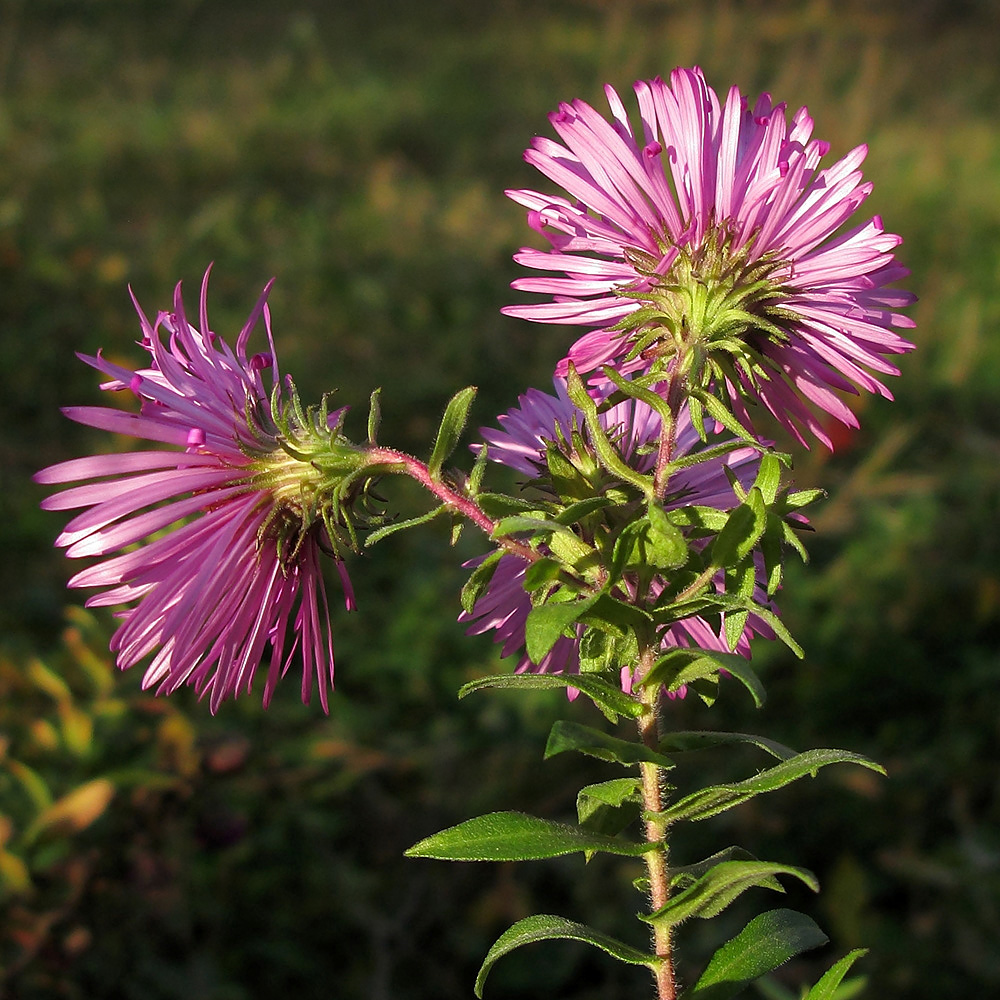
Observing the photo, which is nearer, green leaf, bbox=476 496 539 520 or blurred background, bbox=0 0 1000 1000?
green leaf, bbox=476 496 539 520

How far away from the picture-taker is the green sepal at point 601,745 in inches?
18.5

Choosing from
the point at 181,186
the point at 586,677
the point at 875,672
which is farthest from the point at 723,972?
the point at 181,186

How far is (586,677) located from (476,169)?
4017 mm

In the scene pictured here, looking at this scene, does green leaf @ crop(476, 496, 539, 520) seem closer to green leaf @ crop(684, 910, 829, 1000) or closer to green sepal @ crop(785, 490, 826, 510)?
green sepal @ crop(785, 490, 826, 510)

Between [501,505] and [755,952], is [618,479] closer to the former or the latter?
[501,505]

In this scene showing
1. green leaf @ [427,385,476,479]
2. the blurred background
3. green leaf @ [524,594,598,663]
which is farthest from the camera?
the blurred background

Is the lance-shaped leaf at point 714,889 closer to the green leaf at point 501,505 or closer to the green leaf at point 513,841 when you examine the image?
the green leaf at point 513,841

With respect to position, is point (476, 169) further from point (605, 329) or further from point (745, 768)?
point (605, 329)

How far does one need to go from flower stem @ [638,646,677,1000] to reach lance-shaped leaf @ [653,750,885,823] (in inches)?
0.4

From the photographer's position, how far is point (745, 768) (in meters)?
1.81

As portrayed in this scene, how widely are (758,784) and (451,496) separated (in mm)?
199

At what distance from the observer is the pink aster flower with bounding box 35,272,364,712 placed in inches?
22.2

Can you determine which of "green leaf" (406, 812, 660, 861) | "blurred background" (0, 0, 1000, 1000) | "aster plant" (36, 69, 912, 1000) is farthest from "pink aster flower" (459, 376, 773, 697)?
"blurred background" (0, 0, 1000, 1000)

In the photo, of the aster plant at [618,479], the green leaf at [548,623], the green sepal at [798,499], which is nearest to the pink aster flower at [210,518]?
the aster plant at [618,479]
